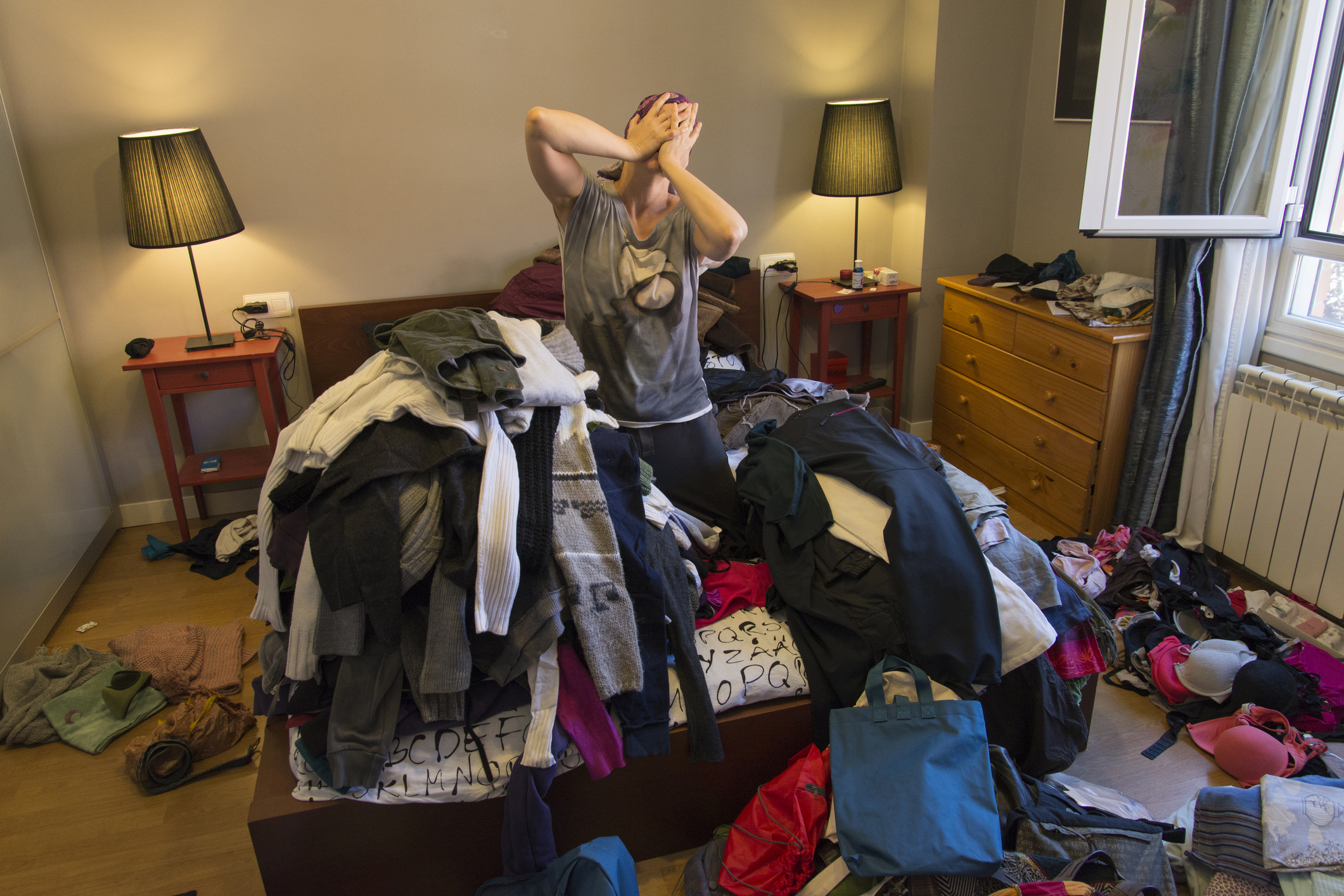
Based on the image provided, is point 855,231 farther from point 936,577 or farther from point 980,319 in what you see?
point 936,577

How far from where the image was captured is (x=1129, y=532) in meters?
2.79

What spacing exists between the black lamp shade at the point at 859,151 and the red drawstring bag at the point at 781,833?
2482mm

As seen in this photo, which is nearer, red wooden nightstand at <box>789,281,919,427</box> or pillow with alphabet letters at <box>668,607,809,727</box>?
pillow with alphabet letters at <box>668,607,809,727</box>

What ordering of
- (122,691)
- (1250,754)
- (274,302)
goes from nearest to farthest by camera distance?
1. (1250,754)
2. (122,691)
3. (274,302)

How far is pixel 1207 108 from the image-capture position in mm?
2551

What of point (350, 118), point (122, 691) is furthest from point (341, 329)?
point (122, 691)

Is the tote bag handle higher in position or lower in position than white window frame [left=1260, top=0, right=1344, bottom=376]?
lower

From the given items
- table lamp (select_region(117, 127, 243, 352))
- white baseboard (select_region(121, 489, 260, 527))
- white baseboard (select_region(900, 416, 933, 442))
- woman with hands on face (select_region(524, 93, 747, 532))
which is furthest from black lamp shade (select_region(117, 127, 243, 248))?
white baseboard (select_region(900, 416, 933, 442))

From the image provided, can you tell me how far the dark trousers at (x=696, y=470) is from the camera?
198 centimetres

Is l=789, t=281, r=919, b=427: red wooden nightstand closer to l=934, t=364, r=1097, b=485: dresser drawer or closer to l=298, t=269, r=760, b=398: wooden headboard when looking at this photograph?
l=934, t=364, r=1097, b=485: dresser drawer

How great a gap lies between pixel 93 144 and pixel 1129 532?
3727 mm

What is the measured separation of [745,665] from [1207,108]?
2165mm

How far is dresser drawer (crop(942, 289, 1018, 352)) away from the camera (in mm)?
3242

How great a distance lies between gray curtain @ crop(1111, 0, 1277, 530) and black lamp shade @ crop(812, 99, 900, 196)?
44.5 inches
